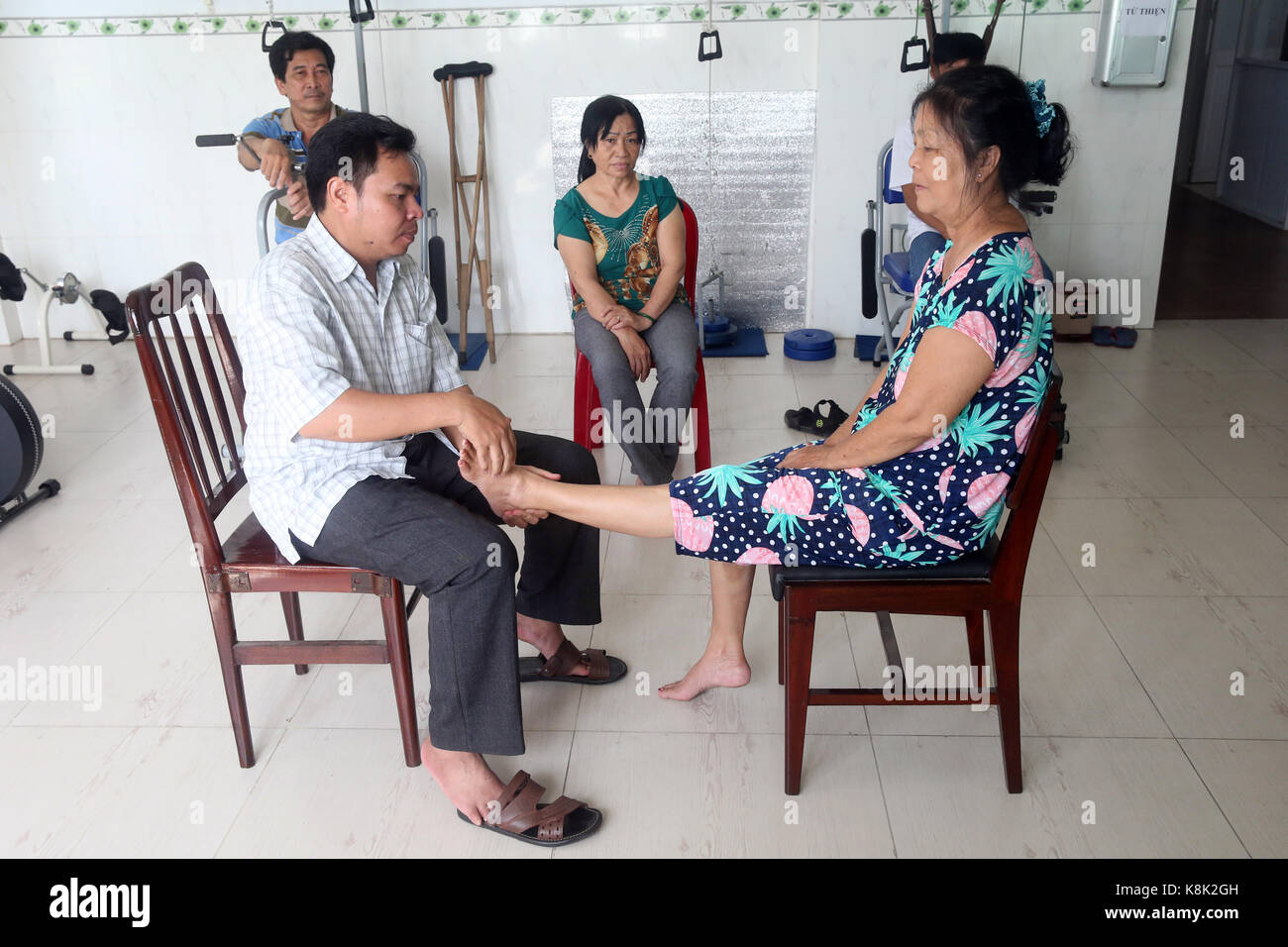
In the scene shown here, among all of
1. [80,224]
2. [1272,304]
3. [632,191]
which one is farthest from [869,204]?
[80,224]

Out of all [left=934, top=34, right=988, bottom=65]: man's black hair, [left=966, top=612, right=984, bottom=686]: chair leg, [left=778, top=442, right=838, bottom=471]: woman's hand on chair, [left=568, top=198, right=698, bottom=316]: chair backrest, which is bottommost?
[left=966, top=612, right=984, bottom=686]: chair leg

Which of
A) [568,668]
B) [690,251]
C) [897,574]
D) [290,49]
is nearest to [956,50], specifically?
[690,251]

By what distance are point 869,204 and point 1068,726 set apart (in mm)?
2445

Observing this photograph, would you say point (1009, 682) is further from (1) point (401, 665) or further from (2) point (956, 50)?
(2) point (956, 50)

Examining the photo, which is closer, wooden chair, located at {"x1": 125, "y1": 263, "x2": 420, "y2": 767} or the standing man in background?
wooden chair, located at {"x1": 125, "y1": 263, "x2": 420, "y2": 767}

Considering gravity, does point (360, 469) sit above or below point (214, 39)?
below

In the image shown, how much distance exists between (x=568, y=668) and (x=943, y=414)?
101 cm

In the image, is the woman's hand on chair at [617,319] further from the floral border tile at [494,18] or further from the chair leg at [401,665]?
the floral border tile at [494,18]

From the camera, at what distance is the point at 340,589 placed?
74.7 inches

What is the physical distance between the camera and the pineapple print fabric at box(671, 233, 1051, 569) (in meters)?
1.70

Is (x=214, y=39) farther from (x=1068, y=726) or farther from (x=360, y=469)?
(x=1068, y=726)

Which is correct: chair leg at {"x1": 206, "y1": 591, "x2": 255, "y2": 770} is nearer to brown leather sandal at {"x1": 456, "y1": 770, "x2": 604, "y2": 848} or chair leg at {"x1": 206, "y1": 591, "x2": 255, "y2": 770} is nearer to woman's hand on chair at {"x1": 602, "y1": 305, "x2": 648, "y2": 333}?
brown leather sandal at {"x1": 456, "y1": 770, "x2": 604, "y2": 848}

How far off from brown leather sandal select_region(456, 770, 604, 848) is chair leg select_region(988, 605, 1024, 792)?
727 mm

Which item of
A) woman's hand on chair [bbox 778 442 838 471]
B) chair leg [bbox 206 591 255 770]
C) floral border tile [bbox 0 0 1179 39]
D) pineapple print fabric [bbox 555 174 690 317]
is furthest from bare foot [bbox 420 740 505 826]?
floral border tile [bbox 0 0 1179 39]
